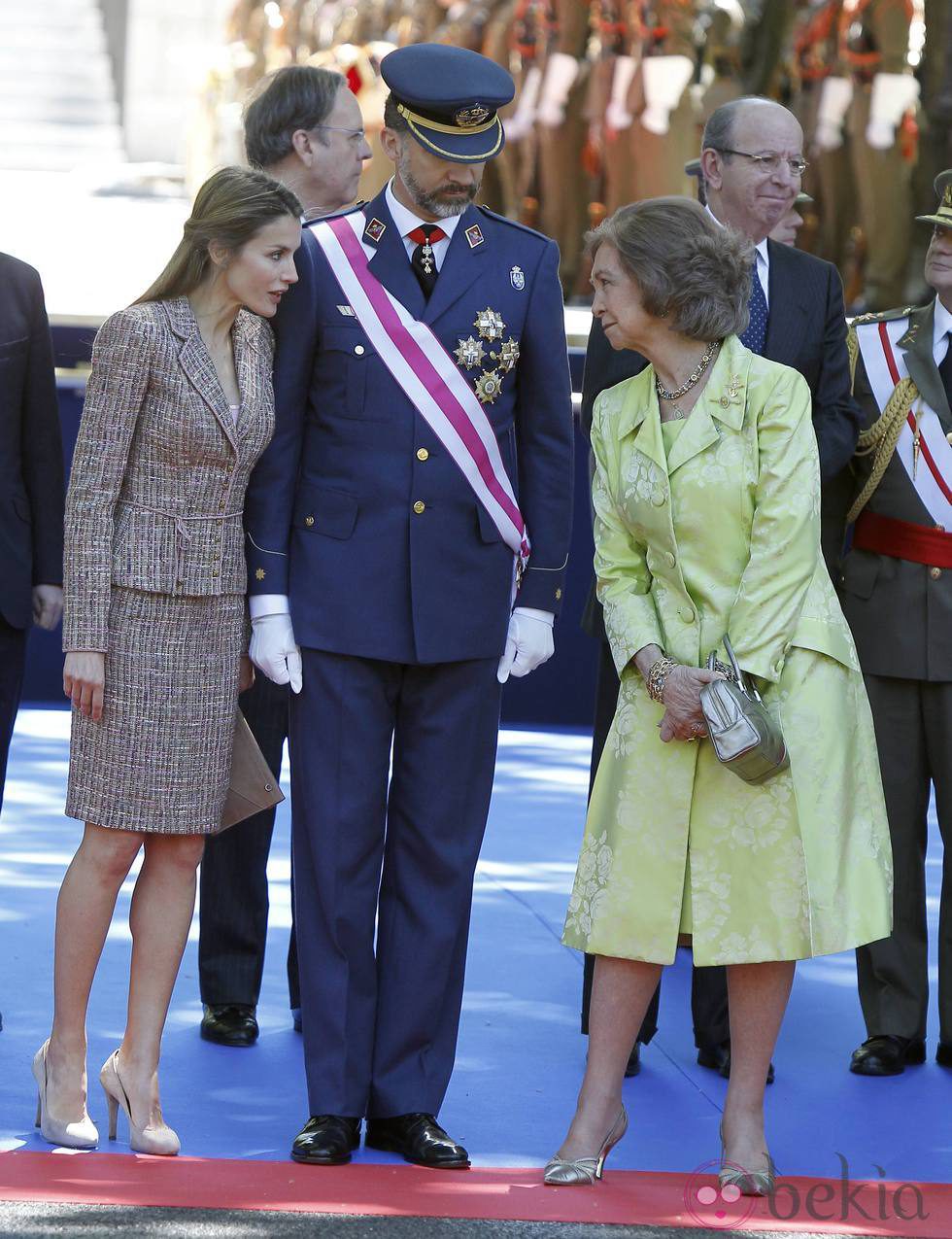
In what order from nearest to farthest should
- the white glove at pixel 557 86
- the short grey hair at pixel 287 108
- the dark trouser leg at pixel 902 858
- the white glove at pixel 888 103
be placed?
1. the short grey hair at pixel 287 108
2. the dark trouser leg at pixel 902 858
3. the white glove at pixel 888 103
4. the white glove at pixel 557 86

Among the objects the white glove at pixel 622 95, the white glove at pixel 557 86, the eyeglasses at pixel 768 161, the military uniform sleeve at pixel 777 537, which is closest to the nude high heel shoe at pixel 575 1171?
the military uniform sleeve at pixel 777 537

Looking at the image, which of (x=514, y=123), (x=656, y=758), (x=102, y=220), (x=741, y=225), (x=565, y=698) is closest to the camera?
(x=656, y=758)

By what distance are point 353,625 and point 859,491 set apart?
1331mm

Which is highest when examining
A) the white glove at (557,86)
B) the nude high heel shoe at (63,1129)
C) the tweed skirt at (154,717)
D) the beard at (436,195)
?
the beard at (436,195)

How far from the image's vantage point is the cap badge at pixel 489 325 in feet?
11.6

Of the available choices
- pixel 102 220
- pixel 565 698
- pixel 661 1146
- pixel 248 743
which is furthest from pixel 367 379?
pixel 102 220

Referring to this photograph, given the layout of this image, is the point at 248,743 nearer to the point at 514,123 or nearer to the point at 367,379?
the point at 367,379

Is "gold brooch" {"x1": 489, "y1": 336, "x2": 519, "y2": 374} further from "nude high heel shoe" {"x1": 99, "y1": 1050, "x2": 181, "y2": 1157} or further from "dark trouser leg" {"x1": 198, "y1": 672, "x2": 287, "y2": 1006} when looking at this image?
"nude high heel shoe" {"x1": 99, "y1": 1050, "x2": 181, "y2": 1157}

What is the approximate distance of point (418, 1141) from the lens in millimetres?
3498

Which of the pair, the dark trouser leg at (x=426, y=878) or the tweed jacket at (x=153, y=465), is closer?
the tweed jacket at (x=153, y=465)

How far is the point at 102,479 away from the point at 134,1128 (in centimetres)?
103

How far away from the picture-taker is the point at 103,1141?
11.6ft

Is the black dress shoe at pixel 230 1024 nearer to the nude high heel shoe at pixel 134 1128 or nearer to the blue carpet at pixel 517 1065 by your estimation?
the blue carpet at pixel 517 1065

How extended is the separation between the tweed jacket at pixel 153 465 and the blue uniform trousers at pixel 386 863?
11.2 inches
